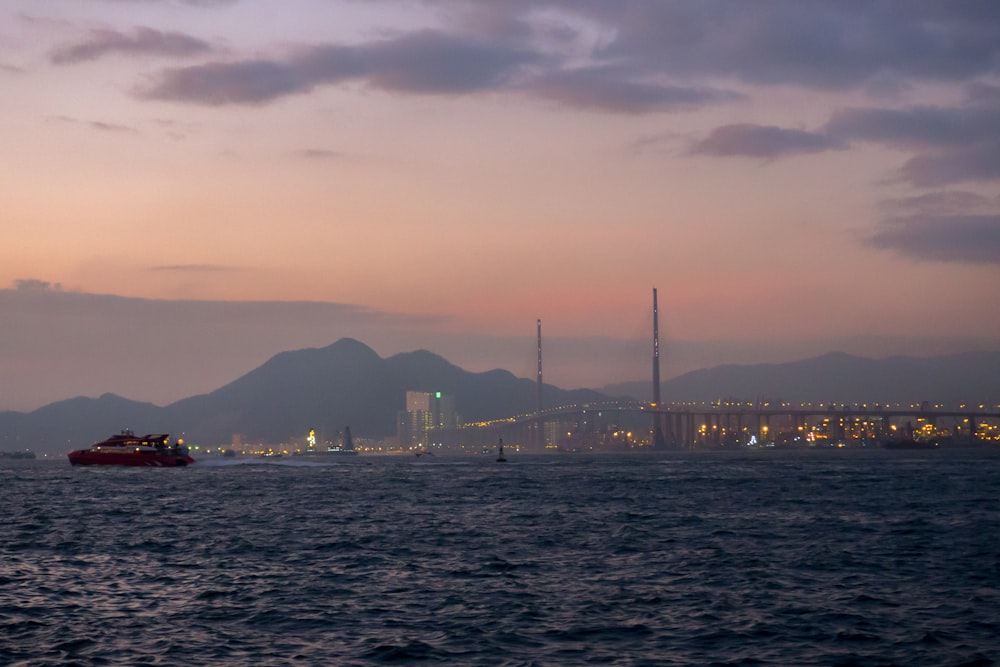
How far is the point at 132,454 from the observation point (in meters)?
168

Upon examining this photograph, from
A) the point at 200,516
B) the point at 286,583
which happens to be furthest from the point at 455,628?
the point at 200,516

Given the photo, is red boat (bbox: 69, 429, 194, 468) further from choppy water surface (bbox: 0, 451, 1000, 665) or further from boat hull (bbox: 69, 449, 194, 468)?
choppy water surface (bbox: 0, 451, 1000, 665)

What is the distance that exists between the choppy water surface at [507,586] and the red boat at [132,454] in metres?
105

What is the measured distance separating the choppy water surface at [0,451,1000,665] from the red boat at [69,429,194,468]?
104698mm

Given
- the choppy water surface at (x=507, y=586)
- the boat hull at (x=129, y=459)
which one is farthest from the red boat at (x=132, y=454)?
the choppy water surface at (x=507, y=586)

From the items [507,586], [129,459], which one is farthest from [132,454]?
[507,586]

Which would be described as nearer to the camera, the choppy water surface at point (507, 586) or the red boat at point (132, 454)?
the choppy water surface at point (507, 586)

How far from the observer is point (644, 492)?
8400 centimetres

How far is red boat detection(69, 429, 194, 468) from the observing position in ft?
546

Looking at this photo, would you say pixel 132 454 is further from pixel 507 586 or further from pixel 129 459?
pixel 507 586

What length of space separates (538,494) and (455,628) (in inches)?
2238

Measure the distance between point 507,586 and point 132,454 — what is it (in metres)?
147

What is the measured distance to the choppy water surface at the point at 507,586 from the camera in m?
23.1

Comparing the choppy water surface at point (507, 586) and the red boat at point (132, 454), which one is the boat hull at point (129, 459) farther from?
the choppy water surface at point (507, 586)
